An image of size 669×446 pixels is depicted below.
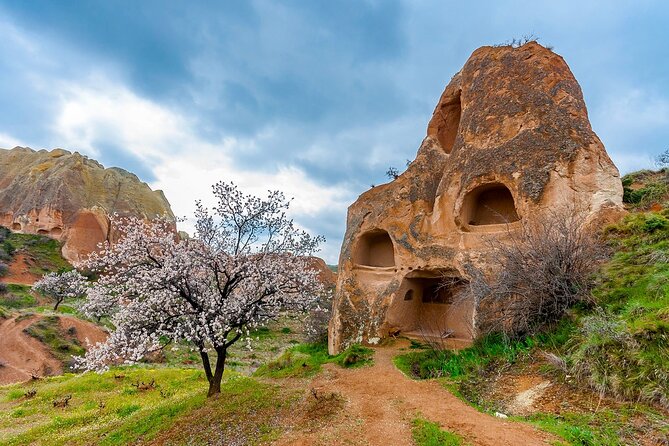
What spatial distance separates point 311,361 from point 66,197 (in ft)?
147

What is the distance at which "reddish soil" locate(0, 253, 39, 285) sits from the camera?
3466cm

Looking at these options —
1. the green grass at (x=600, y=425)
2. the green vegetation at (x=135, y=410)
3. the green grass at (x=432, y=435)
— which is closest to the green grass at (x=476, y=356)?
the green grass at (x=600, y=425)

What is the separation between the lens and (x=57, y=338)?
2102cm

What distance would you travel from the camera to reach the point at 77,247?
Result: 40438 millimetres

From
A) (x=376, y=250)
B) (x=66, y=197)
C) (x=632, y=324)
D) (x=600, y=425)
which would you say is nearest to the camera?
(x=600, y=425)

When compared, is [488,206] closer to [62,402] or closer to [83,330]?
[62,402]

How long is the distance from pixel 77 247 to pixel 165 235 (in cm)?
3964

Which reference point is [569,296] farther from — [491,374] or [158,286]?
[158,286]

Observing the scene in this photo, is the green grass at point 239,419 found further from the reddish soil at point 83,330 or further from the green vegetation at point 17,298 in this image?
the green vegetation at point 17,298

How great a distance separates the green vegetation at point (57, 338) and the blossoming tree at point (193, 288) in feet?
51.5

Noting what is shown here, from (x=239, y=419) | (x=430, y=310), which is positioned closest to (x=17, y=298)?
(x=239, y=419)

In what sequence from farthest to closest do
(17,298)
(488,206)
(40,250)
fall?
(40,250) → (17,298) → (488,206)

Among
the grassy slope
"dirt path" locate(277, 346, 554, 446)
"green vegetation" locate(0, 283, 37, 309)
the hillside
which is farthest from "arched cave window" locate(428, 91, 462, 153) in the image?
"green vegetation" locate(0, 283, 37, 309)

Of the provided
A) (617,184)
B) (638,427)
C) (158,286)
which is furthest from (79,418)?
(617,184)
